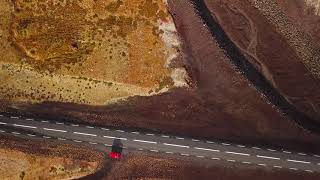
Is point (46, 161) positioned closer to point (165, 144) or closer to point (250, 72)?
point (165, 144)

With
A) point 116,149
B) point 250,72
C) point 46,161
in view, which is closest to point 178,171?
point 116,149

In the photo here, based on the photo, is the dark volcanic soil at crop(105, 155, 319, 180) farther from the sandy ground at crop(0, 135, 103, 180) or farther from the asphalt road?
the sandy ground at crop(0, 135, 103, 180)

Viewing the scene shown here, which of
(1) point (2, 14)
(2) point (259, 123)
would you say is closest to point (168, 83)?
(2) point (259, 123)

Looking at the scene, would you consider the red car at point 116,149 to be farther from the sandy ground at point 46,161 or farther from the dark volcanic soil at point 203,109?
the dark volcanic soil at point 203,109

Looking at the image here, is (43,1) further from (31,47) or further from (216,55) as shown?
(216,55)

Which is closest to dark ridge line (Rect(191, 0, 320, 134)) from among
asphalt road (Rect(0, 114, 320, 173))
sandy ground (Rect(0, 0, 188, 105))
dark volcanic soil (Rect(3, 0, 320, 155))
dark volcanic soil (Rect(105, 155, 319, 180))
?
dark volcanic soil (Rect(3, 0, 320, 155))

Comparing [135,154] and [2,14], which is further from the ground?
[2,14]
